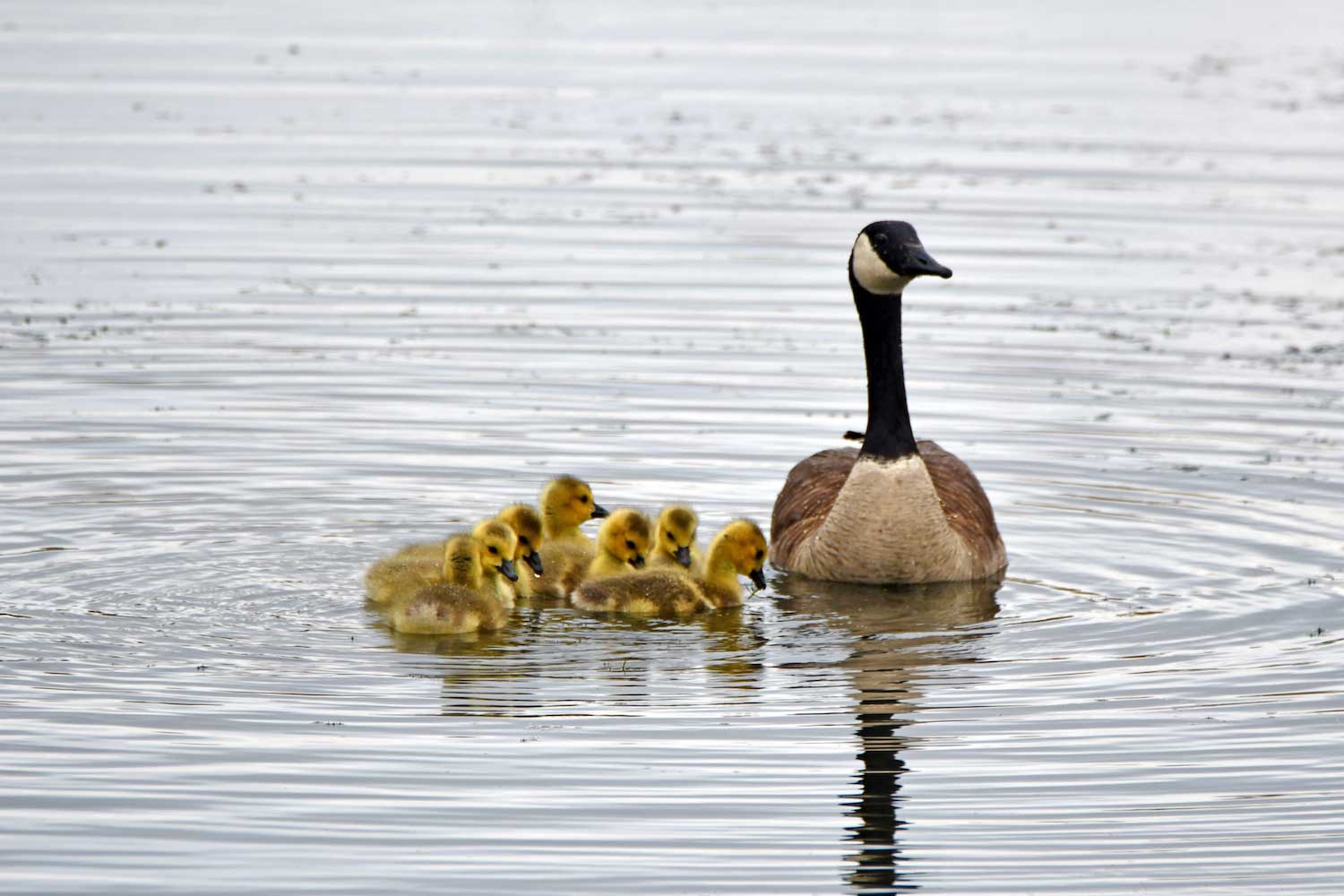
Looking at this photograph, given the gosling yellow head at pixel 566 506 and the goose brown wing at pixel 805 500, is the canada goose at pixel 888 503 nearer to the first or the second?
the goose brown wing at pixel 805 500

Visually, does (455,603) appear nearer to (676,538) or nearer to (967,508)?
(676,538)

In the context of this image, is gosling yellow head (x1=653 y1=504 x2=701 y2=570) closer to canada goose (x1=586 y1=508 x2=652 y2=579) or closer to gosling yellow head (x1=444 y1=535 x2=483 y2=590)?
canada goose (x1=586 y1=508 x2=652 y2=579)

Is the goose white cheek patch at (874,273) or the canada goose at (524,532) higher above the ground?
the goose white cheek patch at (874,273)

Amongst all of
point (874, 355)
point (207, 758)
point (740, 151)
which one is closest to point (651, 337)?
point (874, 355)

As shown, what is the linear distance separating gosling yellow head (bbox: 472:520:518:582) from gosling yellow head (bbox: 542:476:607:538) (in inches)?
46.4

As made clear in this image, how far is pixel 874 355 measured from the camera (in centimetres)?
1239

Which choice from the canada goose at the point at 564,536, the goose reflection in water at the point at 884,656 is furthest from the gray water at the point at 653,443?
the canada goose at the point at 564,536

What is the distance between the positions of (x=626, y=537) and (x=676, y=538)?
246 mm

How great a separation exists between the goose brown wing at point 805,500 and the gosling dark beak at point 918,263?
1.26 metres

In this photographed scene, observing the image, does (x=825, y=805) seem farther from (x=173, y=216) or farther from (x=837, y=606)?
(x=173, y=216)

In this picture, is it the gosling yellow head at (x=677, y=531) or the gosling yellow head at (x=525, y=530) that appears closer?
the gosling yellow head at (x=525, y=530)

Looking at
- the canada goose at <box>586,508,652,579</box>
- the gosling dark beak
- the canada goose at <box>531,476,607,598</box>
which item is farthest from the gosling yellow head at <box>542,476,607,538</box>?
the gosling dark beak

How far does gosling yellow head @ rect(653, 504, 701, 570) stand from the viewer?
11367 millimetres

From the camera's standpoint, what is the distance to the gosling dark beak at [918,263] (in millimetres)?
11578
